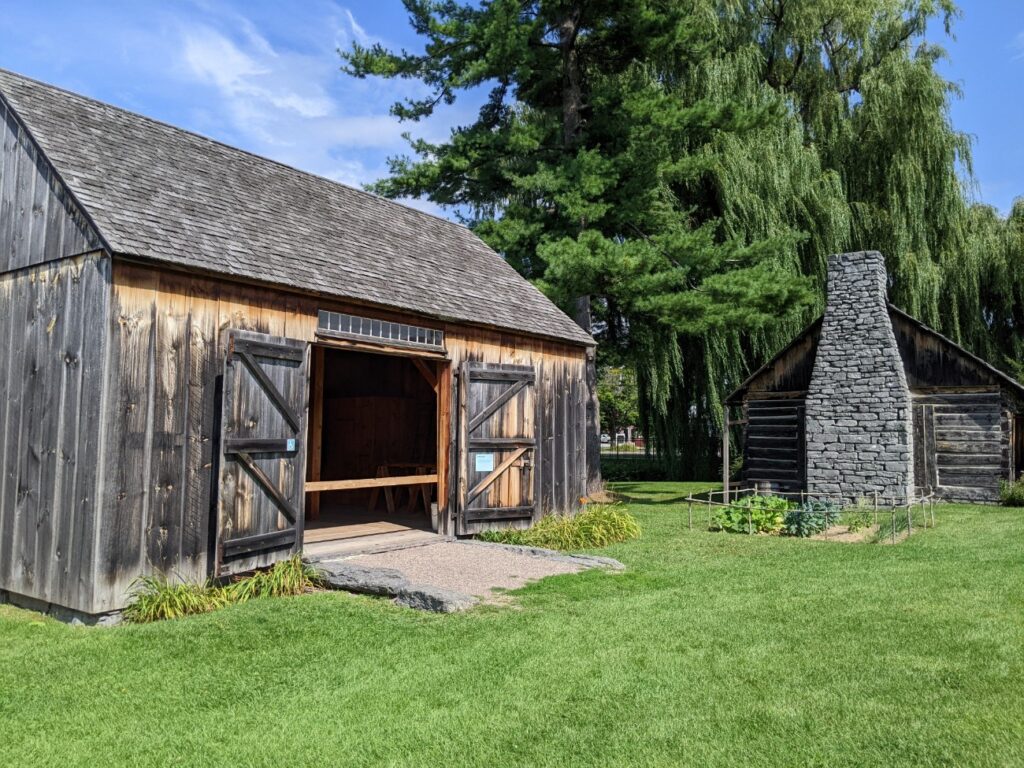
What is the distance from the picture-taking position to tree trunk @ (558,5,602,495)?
17.4 m

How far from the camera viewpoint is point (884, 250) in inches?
766

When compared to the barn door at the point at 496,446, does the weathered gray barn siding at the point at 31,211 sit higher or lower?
higher

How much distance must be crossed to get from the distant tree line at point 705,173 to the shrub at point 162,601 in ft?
31.6

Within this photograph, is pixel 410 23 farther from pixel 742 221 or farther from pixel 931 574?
pixel 931 574

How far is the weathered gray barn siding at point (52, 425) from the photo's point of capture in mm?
6684

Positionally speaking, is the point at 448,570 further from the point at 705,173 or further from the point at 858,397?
the point at 705,173

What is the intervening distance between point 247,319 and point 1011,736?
6925 millimetres

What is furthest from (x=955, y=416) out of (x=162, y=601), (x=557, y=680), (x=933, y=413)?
(x=162, y=601)

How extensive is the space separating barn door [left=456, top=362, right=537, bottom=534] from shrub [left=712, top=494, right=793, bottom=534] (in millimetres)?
3284

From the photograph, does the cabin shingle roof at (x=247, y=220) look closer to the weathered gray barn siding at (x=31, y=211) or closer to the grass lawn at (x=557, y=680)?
the weathered gray barn siding at (x=31, y=211)

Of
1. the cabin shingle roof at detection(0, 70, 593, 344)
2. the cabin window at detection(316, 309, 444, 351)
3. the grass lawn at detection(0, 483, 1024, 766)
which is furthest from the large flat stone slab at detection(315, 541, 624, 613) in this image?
the cabin shingle roof at detection(0, 70, 593, 344)

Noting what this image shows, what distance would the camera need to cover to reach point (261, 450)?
7.71m

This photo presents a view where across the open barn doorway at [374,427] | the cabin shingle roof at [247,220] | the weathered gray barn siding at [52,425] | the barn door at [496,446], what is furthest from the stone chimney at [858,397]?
the weathered gray barn siding at [52,425]

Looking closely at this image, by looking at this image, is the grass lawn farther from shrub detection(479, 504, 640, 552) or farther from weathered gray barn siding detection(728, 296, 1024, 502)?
weathered gray barn siding detection(728, 296, 1024, 502)
